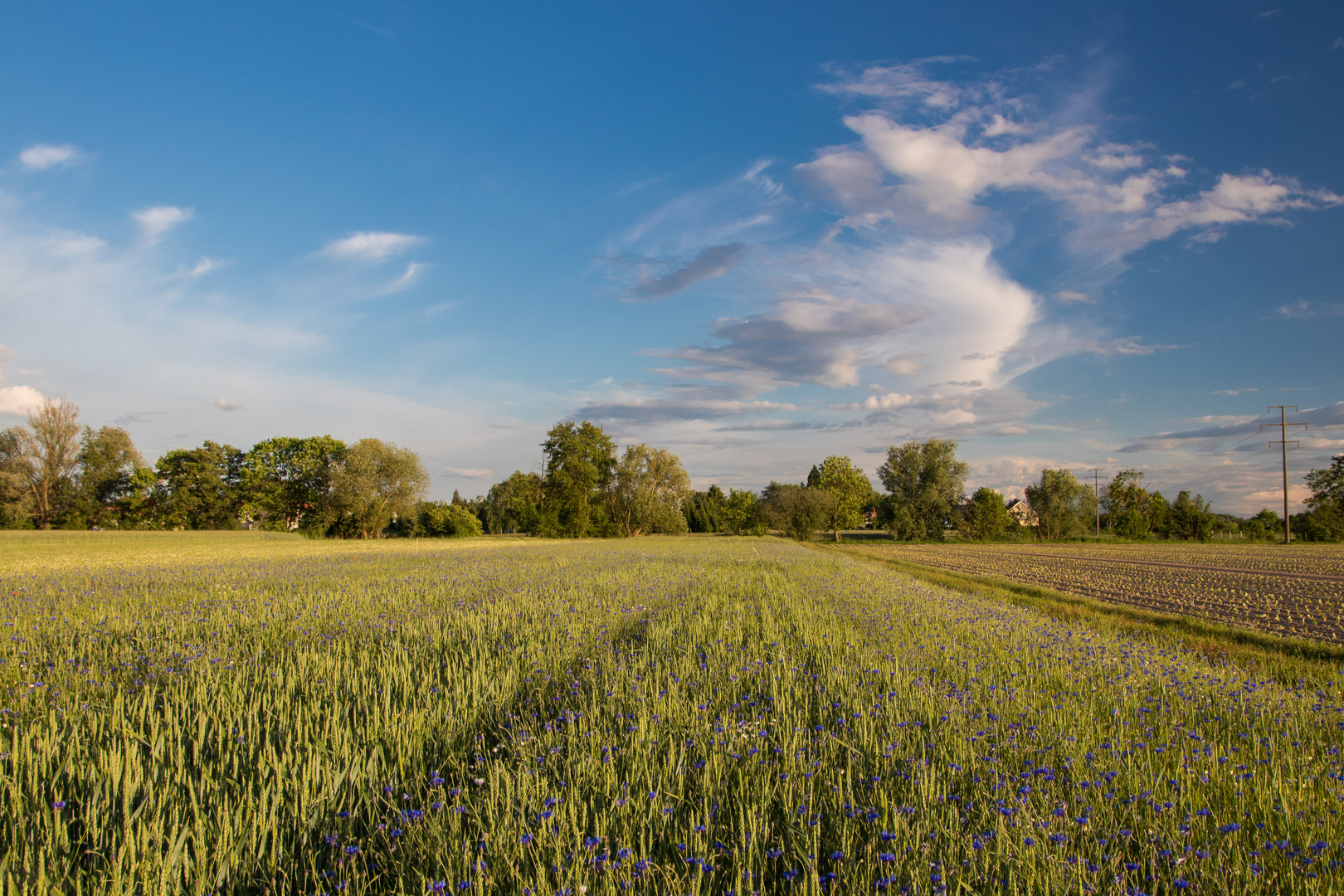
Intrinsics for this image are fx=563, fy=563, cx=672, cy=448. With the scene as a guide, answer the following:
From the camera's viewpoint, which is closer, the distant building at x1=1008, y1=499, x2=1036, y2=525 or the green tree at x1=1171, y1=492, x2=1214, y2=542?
the green tree at x1=1171, y1=492, x2=1214, y2=542

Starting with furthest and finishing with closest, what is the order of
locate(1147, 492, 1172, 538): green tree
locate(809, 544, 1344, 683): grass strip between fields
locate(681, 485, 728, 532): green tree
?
locate(681, 485, 728, 532): green tree
locate(1147, 492, 1172, 538): green tree
locate(809, 544, 1344, 683): grass strip between fields

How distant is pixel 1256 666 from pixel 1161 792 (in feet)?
28.9

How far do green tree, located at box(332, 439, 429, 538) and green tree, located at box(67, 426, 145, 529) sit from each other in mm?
24732

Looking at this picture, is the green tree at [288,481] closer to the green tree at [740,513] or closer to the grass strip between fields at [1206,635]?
the green tree at [740,513]

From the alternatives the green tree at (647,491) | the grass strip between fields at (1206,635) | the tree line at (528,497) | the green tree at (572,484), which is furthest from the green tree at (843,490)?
the grass strip between fields at (1206,635)

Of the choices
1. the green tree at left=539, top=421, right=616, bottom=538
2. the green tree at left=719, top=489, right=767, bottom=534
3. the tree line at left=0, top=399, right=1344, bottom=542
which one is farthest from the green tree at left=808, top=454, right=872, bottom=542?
the green tree at left=539, top=421, right=616, bottom=538

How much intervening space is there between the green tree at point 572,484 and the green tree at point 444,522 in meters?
20.3

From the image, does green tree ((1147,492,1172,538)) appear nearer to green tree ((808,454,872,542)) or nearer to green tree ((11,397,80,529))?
green tree ((808,454,872,542))

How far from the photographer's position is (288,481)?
2830 inches

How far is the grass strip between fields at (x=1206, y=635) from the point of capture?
8789mm

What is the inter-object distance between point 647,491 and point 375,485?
32.0 metres

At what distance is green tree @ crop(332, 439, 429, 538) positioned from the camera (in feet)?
209

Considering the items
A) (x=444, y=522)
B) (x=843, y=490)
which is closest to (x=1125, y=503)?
(x=843, y=490)

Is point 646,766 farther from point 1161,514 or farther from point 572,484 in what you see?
point 1161,514
